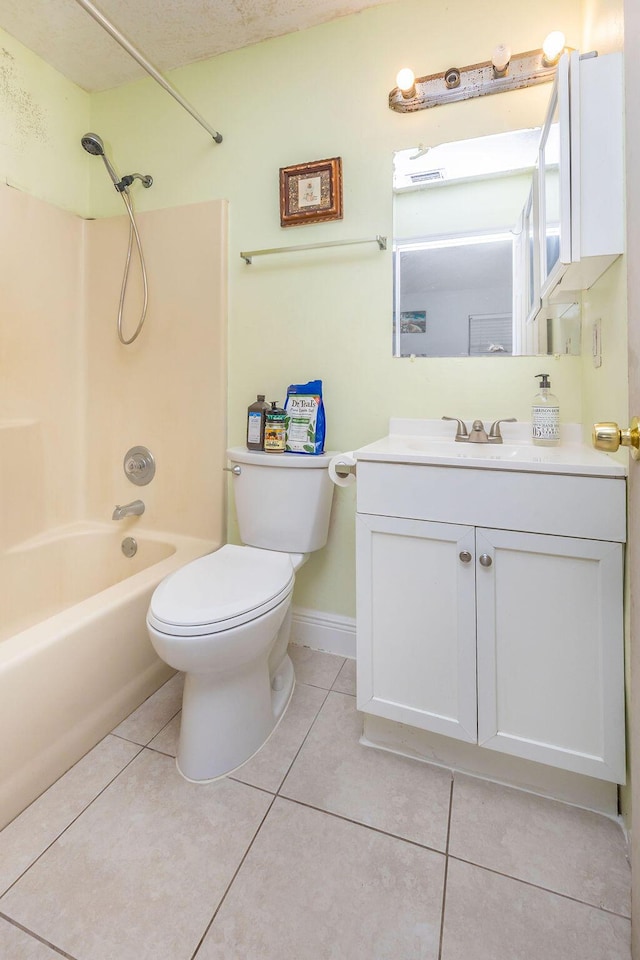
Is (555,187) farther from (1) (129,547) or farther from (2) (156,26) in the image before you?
(1) (129,547)

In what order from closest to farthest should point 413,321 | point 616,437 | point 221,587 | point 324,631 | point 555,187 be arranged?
point 616,437, point 555,187, point 221,587, point 413,321, point 324,631

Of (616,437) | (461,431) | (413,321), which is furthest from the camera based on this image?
(413,321)

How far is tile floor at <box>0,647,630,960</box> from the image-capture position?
838 mm

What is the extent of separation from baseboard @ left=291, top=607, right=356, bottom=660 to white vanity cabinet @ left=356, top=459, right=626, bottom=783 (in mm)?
507

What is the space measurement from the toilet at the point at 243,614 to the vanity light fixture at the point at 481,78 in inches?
48.4

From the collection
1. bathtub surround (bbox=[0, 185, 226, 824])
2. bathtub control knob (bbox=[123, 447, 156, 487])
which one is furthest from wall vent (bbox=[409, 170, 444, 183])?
bathtub control knob (bbox=[123, 447, 156, 487])

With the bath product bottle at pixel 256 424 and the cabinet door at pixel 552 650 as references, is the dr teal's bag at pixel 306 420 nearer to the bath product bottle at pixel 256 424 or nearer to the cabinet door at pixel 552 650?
the bath product bottle at pixel 256 424

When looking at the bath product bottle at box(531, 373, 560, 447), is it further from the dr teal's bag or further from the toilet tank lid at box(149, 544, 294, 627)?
the toilet tank lid at box(149, 544, 294, 627)

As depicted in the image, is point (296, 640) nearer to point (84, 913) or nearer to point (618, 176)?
point (84, 913)

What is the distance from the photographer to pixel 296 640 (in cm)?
184

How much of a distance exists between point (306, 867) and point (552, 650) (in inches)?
28.1

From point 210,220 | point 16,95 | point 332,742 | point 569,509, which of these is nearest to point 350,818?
point 332,742

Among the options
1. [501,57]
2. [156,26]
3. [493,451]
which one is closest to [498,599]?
[493,451]

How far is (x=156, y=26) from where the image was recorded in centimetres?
165
